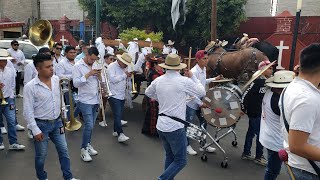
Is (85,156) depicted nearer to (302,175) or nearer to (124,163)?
(124,163)

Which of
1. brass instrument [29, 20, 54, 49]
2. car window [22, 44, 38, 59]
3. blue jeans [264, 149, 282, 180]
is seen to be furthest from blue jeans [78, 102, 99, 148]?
car window [22, 44, 38, 59]

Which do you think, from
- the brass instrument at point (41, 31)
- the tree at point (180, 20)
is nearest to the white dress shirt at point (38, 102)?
the brass instrument at point (41, 31)

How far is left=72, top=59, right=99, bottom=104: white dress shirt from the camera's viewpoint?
5.36 meters

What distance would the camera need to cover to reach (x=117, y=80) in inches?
252

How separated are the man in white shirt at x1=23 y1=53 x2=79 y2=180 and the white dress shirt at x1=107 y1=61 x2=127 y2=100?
86.7 inches

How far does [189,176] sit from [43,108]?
242 cm

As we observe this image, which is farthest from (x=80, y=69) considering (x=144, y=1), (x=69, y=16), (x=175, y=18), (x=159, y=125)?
(x=69, y=16)

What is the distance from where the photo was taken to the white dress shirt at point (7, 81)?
19.2ft

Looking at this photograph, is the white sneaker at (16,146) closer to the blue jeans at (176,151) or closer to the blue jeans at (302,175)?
the blue jeans at (176,151)

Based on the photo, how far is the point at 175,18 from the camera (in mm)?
16688

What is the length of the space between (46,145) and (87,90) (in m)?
1.45

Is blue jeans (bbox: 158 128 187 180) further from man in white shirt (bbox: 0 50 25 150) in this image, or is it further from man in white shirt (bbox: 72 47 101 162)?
man in white shirt (bbox: 0 50 25 150)

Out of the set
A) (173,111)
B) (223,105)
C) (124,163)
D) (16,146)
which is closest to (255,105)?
(223,105)

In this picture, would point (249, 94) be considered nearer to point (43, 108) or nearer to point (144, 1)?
point (43, 108)
